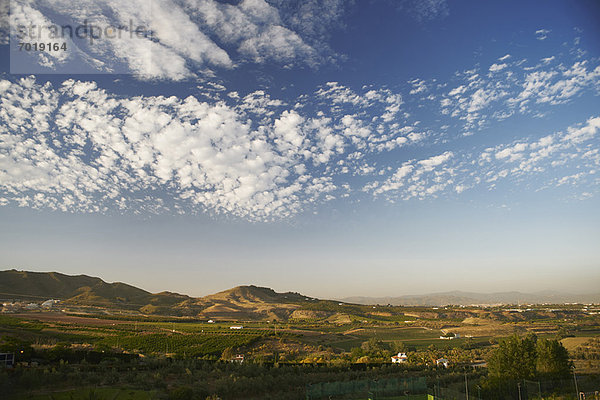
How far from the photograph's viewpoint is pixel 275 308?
149 meters

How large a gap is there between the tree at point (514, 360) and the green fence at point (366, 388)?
883 cm

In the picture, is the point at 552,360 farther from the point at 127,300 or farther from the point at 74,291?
the point at 74,291

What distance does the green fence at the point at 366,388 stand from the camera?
68.4 ft

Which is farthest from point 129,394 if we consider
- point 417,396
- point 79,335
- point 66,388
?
point 79,335

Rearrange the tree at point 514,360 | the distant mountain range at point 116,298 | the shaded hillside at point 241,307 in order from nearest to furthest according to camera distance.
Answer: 1. the tree at point 514,360
2. the distant mountain range at point 116,298
3. the shaded hillside at point 241,307

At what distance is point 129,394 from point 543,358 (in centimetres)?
3179

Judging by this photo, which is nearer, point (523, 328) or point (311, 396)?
point (311, 396)

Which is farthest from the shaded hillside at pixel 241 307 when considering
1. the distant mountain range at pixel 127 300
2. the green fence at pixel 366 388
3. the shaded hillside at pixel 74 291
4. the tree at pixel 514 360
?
the green fence at pixel 366 388

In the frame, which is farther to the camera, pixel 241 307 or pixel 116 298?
Result: pixel 241 307

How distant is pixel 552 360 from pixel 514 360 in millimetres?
3047

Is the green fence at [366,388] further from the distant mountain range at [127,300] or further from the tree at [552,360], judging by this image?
the distant mountain range at [127,300]

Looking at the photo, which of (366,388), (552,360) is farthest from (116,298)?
(552,360)

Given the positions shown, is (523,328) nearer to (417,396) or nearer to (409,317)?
(409,317)

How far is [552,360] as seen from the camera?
2964 centimetres
